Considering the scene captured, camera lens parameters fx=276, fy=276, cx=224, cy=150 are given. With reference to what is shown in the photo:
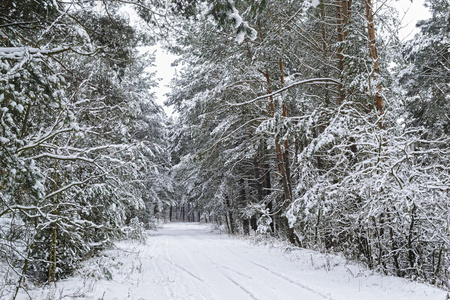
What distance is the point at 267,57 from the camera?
900 cm

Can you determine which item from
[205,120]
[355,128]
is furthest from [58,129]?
[205,120]

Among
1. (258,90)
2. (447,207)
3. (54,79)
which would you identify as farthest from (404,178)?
(258,90)

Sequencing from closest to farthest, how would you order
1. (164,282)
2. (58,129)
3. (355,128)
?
(58,129)
(355,128)
(164,282)

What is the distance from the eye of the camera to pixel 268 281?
5.74 meters

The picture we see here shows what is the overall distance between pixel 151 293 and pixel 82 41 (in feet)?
14.8

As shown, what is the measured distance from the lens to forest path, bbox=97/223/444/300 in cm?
470

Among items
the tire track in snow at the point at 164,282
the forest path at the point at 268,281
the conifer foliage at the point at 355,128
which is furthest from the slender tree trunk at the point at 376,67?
the tire track in snow at the point at 164,282

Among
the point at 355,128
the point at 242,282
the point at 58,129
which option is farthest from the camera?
the point at 242,282

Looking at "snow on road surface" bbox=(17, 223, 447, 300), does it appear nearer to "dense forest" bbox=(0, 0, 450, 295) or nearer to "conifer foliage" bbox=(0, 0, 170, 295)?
"dense forest" bbox=(0, 0, 450, 295)

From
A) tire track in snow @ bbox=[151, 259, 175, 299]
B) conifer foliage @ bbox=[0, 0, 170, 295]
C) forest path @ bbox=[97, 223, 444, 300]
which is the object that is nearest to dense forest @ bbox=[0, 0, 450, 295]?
conifer foliage @ bbox=[0, 0, 170, 295]

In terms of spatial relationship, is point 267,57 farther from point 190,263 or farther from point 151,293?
point 151,293

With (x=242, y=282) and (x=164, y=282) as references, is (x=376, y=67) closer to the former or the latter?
(x=242, y=282)

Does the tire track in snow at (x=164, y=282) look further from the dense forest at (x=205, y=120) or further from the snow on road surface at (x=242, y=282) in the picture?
the dense forest at (x=205, y=120)

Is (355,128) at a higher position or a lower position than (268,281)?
higher
